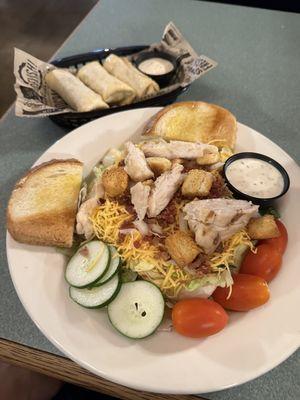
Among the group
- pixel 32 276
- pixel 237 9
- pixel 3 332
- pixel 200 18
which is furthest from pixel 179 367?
pixel 237 9

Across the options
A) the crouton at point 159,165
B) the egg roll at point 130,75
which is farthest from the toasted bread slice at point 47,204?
the egg roll at point 130,75

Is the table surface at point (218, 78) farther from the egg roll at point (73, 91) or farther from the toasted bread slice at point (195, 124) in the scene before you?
the toasted bread slice at point (195, 124)

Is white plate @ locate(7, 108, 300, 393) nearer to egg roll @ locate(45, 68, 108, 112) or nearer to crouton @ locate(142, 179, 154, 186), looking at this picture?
crouton @ locate(142, 179, 154, 186)

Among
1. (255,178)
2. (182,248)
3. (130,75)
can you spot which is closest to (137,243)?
(182,248)

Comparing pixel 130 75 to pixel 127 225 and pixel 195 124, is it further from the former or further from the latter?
pixel 127 225

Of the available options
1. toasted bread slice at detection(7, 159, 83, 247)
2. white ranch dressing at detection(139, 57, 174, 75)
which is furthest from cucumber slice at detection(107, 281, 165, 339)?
white ranch dressing at detection(139, 57, 174, 75)

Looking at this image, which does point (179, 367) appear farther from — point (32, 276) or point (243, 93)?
point (243, 93)
